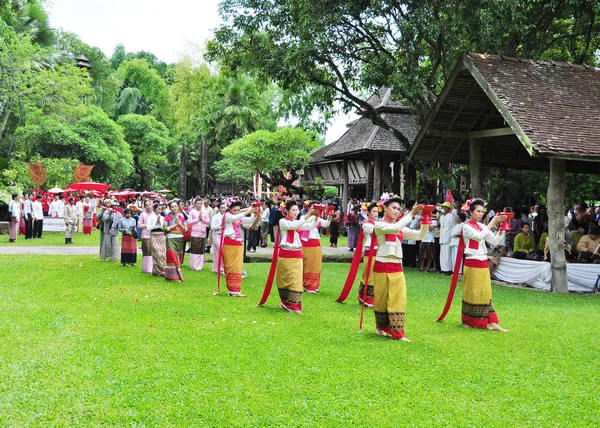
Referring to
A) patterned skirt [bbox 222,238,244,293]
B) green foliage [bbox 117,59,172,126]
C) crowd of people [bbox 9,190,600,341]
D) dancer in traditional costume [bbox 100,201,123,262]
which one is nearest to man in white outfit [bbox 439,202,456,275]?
crowd of people [bbox 9,190,600,341]

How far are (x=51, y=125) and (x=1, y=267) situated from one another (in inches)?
949

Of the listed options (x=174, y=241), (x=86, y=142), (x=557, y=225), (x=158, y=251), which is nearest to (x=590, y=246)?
(x=557, y=225)

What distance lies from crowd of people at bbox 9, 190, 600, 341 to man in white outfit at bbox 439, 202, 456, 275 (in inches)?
1.0

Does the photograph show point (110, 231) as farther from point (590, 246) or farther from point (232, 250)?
point (590, 246)

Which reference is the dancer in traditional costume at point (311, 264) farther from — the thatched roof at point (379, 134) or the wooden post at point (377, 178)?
the wooden post at point (377, 178)

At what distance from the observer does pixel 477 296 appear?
905 cm

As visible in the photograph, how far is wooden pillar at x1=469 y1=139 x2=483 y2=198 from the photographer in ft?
53.0

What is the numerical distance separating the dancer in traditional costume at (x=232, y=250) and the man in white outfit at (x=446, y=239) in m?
6.59

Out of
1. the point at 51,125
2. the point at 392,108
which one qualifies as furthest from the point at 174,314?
the point at 51,125

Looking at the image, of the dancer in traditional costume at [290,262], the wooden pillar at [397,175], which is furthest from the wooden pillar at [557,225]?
the wooden pillar at [397,175]

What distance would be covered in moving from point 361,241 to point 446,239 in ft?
22.8

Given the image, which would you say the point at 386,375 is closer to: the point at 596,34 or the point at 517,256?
the point at 517,256

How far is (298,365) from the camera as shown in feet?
22.1

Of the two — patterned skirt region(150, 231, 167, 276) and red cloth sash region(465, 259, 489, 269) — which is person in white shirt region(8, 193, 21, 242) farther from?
red cloth sash region(465, 259, 489, 269)
